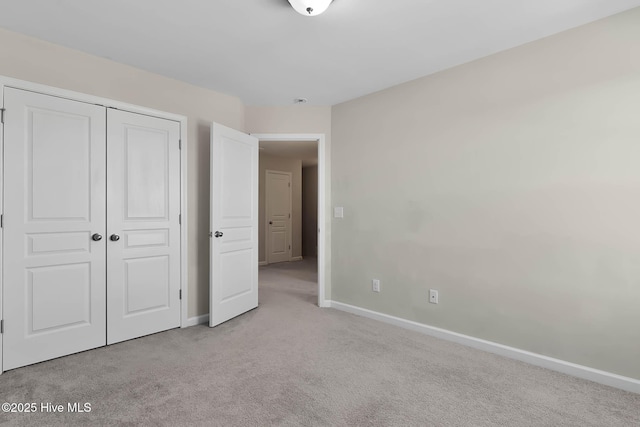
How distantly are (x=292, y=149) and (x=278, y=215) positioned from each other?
1.67 m

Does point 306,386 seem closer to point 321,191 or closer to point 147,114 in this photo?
point 321,191

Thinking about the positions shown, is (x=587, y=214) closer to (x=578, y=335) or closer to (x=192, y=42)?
(x=578, y=335)

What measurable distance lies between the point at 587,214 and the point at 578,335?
2.82 feet

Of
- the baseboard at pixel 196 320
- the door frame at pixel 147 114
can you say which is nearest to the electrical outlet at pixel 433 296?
the baseboard at pixel 196 320

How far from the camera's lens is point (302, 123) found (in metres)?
3.90

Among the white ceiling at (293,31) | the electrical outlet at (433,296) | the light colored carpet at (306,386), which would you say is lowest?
the light colored carpet at (306,386)

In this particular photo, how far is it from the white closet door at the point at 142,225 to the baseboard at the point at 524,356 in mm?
2170

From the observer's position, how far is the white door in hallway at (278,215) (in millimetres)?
7279

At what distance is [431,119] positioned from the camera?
305cm

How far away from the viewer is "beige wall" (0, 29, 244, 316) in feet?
7.88

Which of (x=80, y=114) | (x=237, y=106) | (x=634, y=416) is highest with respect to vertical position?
(x=237, y=106)

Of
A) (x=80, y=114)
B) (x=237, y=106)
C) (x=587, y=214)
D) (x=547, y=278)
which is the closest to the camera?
(x=587, y=214)

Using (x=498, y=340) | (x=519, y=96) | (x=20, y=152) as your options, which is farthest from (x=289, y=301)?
(x=519, y=96)

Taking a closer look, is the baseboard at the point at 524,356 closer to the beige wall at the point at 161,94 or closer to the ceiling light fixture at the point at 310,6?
the beige wall at the point at 161,94
